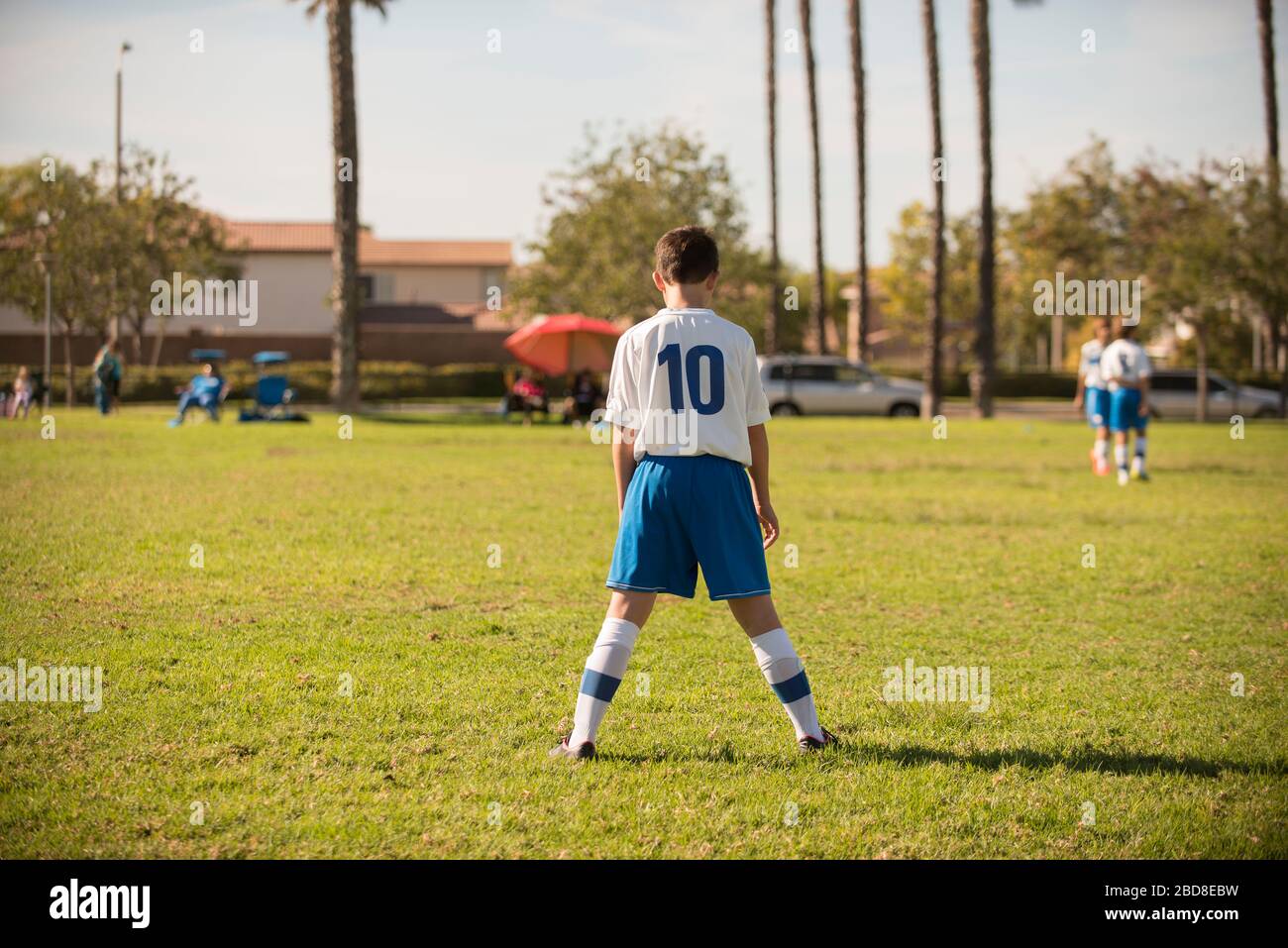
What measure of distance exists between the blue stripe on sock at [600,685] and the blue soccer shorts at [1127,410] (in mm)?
12525

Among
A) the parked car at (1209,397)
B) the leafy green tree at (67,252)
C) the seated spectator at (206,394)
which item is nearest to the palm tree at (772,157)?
the parked car at (1209,397)

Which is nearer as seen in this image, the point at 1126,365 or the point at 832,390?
the point at 1126,365

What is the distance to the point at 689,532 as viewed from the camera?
4559 millimetres

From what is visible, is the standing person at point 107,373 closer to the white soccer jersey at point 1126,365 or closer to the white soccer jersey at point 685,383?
the white soccer jersey at point 1126,365

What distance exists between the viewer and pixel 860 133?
37.2 m

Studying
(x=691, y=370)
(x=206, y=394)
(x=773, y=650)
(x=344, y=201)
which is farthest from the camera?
(x=344, y=201)

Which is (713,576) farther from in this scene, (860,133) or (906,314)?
(906,314)

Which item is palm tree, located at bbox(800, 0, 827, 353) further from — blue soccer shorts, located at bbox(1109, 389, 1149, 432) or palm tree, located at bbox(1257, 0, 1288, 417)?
blue soccer shorts, located at bbox(1109, 389, 1149, 432)

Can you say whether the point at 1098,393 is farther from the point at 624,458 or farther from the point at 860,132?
the point at 860,132

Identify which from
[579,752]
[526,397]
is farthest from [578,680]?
[526,397]

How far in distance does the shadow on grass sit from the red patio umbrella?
23484 mm

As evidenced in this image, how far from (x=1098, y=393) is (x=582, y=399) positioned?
14214mm
